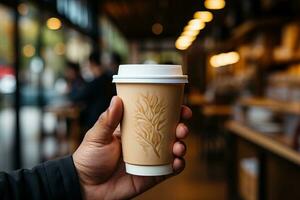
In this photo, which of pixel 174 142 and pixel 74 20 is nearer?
pixel 174 142

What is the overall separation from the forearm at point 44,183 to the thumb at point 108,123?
93 millimetres

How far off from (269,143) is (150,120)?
2524 mm

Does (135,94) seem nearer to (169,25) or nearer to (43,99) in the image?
(169,25)

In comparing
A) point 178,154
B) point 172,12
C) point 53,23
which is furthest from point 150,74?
point 53,23

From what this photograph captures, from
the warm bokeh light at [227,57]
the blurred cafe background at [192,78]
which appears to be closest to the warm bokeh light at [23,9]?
the blurred cafe background at [192,78]

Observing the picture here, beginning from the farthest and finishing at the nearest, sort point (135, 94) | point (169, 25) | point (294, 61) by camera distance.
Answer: point (294, 61), point (169, 25), point (135, 94)

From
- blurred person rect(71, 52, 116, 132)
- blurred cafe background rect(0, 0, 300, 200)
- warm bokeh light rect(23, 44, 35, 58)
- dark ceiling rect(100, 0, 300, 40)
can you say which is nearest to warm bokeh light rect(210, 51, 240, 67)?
blurred cafe background rect(0, 0, 300, 200)

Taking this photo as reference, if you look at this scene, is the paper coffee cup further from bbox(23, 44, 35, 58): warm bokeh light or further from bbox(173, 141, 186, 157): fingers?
bbox(23, 44, 35, 58): warm bokeh light

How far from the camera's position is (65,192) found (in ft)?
3.37

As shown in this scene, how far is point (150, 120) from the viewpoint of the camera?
88 centimetres

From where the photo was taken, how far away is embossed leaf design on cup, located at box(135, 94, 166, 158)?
873 millimetres

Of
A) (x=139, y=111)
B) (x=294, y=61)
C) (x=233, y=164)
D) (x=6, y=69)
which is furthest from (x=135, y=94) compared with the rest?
(x=294, y=61)

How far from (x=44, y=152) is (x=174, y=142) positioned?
605 cm

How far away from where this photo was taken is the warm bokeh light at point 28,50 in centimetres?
581
